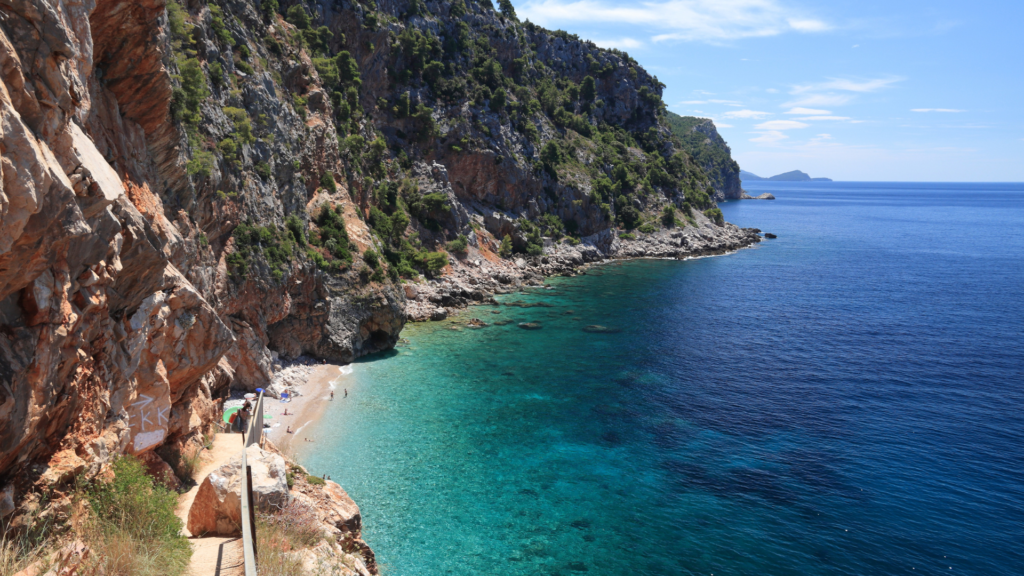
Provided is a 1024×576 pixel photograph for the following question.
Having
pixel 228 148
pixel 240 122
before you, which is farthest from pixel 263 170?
pixel 228 148

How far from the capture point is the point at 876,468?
97.8ft

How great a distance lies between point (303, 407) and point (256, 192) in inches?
583

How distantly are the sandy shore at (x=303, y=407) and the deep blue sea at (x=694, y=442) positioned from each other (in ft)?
4.03

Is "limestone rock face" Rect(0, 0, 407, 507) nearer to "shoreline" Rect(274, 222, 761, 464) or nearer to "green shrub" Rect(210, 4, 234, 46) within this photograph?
"shoreline" Rect(274, 222, 761, 464)

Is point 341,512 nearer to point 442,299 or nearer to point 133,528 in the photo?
point 133,528

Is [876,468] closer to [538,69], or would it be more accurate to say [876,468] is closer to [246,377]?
[246,377]

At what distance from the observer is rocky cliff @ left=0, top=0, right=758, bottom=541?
10.9 metres

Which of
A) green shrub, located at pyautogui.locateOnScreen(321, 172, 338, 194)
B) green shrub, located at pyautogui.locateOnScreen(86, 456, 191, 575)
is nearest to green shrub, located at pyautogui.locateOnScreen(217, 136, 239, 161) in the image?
green shrub, located at pyautogui.locateOnScreen(321, 172, 338, 194)

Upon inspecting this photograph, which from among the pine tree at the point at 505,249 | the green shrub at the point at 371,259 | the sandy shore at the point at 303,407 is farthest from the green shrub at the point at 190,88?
the pine tree at the point at 505,249

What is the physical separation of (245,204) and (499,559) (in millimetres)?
27209

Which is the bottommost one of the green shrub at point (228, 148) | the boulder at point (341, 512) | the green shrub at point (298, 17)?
the boulder at point (341, 512)

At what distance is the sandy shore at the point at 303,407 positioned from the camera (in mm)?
31594

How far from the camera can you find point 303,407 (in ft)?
116

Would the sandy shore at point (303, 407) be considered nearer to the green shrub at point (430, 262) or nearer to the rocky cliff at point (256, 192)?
the rocky cliff at point (256, 192)
